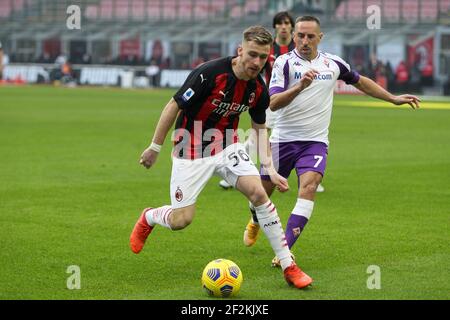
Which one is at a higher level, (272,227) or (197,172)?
(197,172)

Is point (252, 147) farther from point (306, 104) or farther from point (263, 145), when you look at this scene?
point (306, 104)

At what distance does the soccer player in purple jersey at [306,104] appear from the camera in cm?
955

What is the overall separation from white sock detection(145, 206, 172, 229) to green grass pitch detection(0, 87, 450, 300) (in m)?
0.43

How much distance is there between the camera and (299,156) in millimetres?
9773

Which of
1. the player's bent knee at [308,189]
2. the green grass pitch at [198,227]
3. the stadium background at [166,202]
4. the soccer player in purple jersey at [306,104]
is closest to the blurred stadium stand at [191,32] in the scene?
the stadium background at [166,202]

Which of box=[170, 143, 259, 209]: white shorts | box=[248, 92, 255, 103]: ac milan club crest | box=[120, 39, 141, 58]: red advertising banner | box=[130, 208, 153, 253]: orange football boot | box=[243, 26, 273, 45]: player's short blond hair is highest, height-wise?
box=[243, 26, 273, 45]: player's short blond hair

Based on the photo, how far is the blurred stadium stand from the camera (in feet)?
181

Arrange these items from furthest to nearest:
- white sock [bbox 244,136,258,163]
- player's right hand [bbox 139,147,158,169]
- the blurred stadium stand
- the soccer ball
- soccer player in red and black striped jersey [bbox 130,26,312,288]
A: the blurred stadium stand, white sock [bbox 244,136,258,163], player's right hand [bbox 139,147,158,169], soccer player in red and black striped jersey [bbox 130,26,312,288], the soccer ball

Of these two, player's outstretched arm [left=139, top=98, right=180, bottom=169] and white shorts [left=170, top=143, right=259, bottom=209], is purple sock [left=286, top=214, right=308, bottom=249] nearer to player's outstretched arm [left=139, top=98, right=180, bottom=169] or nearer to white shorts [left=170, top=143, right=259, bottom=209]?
white shorts [left=170, top=143, right=259, bottom=209]

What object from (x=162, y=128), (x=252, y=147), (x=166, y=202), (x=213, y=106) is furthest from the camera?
(x=166, y=202)

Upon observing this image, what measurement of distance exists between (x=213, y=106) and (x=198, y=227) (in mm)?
3227

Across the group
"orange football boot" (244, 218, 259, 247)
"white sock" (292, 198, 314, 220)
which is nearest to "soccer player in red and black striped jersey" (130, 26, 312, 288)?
"white sock" (292, 198, 314, 220)

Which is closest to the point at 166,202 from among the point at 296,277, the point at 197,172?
the point at 197,172

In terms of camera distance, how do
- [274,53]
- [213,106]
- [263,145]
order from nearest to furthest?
[213,106] → [263,145] → [274,53]
